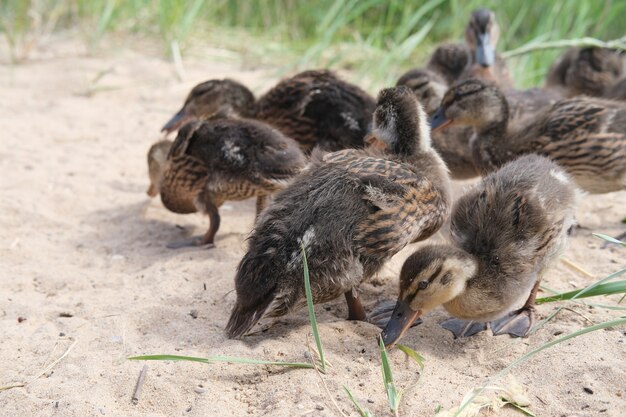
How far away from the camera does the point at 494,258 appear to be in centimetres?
389

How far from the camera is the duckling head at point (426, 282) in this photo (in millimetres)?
3676

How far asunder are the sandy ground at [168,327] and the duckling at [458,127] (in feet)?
2.91

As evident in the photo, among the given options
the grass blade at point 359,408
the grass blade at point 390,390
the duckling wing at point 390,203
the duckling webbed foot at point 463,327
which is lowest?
the duckling webbed foot at point 463,327

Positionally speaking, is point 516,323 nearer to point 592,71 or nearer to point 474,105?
point 474,105

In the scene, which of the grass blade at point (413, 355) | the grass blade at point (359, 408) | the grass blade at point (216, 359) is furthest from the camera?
the grass blade at point (413, 355)

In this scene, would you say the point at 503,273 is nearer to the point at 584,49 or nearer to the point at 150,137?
the point at 150,137

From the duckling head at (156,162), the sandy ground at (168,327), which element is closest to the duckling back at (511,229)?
the sandy ground at (168,327)

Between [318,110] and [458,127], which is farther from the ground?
[318,110]

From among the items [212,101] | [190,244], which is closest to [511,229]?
[190,244]

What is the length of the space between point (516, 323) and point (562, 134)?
5.67 feet

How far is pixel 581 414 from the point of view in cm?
319

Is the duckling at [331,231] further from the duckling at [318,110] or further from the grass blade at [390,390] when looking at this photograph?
→ the duckling at [318,110]

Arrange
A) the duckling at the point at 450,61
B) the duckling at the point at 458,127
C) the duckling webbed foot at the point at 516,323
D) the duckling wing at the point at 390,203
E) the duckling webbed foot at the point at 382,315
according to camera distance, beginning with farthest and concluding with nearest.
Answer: the duckling at the point at 450,61 → the duckling at the point at 458,127 → the duckling webbed foot at the point at 382,315 → the duckling webbed foot at the point at 516,323 → the duckling wing at the point at 390,203

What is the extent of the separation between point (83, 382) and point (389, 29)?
6.56 meters
